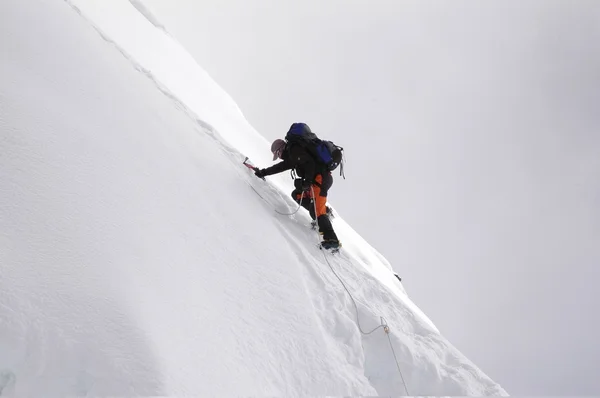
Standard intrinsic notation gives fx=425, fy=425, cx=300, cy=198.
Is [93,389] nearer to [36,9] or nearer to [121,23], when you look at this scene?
[36,9]

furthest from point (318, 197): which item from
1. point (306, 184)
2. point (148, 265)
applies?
point (148, 265)

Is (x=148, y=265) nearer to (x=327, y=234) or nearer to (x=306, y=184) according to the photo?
(x=327, y=234)

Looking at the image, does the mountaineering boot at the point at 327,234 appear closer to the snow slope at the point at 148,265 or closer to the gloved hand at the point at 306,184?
the snow slope at the point at 148,265

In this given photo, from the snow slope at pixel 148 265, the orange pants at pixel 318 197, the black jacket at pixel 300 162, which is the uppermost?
the black jacket at pixel 300 162

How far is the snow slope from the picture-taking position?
3.05 meters

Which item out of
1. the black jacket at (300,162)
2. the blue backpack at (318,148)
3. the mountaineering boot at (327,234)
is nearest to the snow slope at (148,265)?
the mountaineering boot at (327,234)

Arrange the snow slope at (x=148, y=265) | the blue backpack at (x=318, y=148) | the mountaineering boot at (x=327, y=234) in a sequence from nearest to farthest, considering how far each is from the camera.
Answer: the snow slope at (x=148, y=265), the mountaineering boot at (x=327, y=234), the blue backpack at (x=318, y=148)

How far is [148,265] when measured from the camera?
3.89 m

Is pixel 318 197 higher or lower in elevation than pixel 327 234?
higher

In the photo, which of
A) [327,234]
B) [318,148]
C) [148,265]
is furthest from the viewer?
[318,148]

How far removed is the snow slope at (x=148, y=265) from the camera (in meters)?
3.05

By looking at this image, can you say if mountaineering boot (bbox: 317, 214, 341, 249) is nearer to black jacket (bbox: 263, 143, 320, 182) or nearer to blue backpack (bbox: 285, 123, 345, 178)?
black jacket (bbox: 263, 143, 320, 182)

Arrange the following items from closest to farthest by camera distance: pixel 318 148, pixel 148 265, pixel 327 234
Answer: pixel 148 265
pixel 327 234
pixel 318 148

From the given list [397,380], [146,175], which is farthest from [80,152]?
[397,380]
